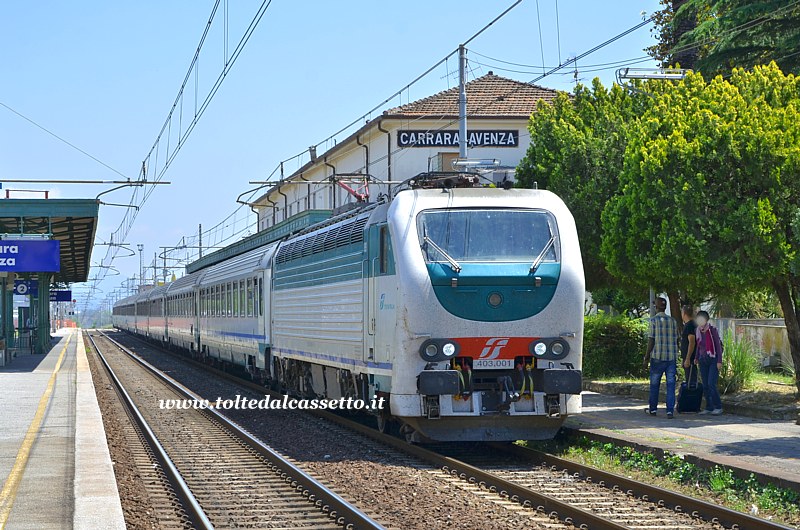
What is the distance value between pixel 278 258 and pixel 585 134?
6.47 metres

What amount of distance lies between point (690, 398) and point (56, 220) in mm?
24914

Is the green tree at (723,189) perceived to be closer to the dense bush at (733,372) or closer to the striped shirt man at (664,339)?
the dense bush at (733,372)

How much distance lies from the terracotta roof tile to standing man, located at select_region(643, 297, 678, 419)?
2381 centimetres

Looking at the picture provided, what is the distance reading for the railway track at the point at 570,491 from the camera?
8406mm

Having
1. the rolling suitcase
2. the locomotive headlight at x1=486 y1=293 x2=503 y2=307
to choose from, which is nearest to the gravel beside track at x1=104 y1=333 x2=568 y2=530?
the locomotive headlight at x1=486 y1=293 x2=503 y2=307

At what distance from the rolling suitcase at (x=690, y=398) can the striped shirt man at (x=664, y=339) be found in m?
0.51

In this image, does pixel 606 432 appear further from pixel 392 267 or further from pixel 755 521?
pixel 755 521

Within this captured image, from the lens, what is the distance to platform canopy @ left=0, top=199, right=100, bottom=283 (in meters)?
31.5

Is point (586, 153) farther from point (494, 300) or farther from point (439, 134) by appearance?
point (439, 134)

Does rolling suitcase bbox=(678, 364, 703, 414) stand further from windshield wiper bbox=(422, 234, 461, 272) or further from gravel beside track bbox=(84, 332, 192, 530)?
gravel beside track bbox=(84, 332, 192, 530)

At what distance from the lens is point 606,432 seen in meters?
13.0

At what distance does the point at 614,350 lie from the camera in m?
22.3

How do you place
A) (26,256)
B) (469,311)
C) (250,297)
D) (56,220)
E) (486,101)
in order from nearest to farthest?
1. (469,311)
2. (250,297)
3. (26,256)
4. (56,220)
5. (486,101)

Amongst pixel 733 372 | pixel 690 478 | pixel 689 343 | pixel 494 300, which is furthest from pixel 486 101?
pixel 690 478
